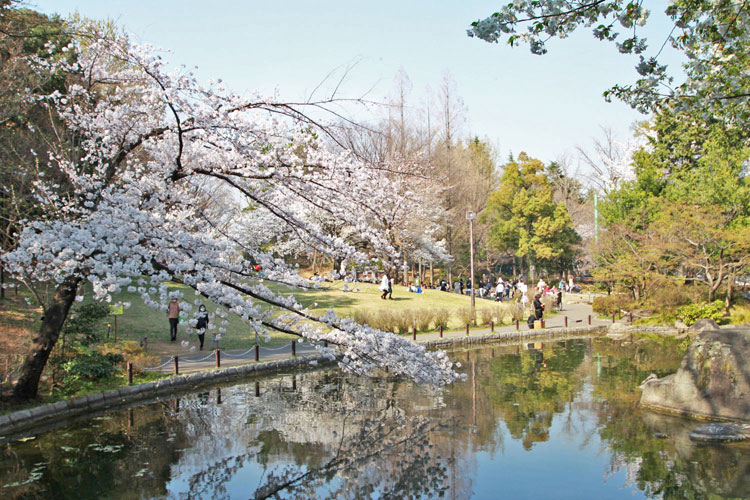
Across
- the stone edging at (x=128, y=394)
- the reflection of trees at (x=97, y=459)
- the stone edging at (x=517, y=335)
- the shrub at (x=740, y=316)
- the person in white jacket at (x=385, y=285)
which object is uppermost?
the person in white jacket at (x=385, y=285)

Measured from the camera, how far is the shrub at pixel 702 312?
2155 cm

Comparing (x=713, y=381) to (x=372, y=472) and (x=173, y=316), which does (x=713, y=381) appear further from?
(x=173, y=316)

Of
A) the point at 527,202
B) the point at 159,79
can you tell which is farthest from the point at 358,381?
the point at 527,202

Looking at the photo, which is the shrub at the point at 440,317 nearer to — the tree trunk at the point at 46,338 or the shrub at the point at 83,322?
the shrub at the point at 83,322

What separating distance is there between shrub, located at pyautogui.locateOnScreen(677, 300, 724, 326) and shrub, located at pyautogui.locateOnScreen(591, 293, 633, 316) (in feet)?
11.2

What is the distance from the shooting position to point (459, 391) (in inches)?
498

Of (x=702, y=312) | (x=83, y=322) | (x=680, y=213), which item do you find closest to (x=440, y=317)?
(x=702, y=312)

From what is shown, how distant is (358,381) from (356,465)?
5.82 metres

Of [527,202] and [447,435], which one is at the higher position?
[527,202]

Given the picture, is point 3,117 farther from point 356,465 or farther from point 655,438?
point 655,438

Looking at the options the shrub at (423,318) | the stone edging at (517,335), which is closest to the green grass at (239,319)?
the shrub at (423,318)

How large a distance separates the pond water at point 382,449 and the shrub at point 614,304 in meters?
13.8

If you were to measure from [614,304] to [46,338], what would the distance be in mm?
23344

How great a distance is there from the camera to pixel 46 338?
966 centimetres
